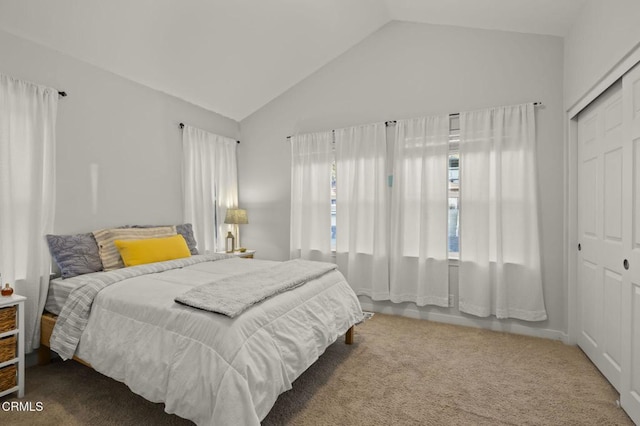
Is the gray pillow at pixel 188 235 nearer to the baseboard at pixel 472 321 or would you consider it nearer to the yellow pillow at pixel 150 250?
the yellow pillow at pixel 150 250

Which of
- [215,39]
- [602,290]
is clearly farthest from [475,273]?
[215,39]

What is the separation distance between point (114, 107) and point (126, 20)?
0.88 metres

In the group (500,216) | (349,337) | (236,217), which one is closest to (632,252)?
(500,216)

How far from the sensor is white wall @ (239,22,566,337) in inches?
116

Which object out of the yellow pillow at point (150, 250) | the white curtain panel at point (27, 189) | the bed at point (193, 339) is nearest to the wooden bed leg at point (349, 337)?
the bed at point (193, 339)

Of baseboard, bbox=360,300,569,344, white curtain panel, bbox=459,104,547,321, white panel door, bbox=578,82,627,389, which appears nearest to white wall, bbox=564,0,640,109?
white panel door, bbox=578,82,627,389

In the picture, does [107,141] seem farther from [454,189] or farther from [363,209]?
[454,189]

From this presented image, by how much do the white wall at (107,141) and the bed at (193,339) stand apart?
0.85 m

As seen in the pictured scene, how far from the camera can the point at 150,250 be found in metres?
2.89

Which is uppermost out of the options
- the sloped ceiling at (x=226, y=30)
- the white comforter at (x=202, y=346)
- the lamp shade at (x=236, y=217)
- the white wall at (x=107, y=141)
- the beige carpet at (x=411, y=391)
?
the sloped ceiling at (x=226, y=30)

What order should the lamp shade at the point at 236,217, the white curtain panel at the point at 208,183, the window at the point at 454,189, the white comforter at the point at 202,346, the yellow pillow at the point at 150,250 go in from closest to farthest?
the white comforter at the point at 202,346 < the yellow pillow at the point at 150,250 < the window at the point at 454,189 < the white curtain panel at the point at 208,183 < the lamp shade at the point at 236,217

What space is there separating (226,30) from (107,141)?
160cm

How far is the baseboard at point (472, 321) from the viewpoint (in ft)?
9.80

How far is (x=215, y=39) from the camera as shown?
3141mm
